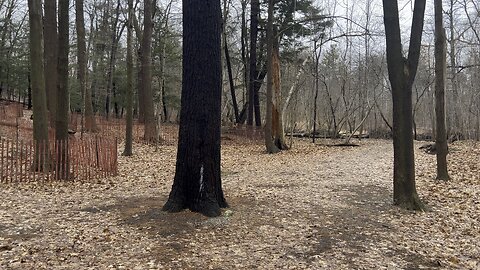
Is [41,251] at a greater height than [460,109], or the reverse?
[460,109]

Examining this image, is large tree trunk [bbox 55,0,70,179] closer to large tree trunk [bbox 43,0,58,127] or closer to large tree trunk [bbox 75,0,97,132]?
large tree trunk [bbox 75,0,97,132]

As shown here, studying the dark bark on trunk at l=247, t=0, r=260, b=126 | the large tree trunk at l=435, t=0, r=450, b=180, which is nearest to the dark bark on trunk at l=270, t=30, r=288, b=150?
the dark bark on trunk at l=247, t=0, r=260, b=126

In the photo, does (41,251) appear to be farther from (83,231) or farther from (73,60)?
(73,60)

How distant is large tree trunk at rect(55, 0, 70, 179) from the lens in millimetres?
10156

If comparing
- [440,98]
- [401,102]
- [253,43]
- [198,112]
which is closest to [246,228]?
[198,112]

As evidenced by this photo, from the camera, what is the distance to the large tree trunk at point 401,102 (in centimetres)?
775

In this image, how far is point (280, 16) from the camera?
81.7 feet

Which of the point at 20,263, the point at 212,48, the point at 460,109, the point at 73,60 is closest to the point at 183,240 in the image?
the point at 20,263

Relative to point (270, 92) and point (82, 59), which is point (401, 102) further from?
point (82, 59)

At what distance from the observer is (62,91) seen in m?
10.8

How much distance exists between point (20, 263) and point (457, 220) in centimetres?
681

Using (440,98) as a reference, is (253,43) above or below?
above

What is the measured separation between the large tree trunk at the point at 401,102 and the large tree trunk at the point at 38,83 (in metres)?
8.22

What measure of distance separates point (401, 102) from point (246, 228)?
4.02 metres
